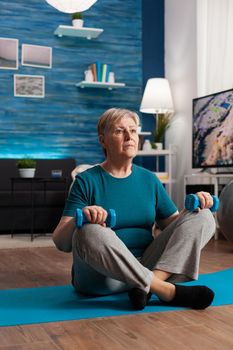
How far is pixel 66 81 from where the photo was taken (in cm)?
630

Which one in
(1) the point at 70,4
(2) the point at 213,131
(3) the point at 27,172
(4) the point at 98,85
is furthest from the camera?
(4) the point at 98,85

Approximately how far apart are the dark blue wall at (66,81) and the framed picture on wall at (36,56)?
51 mm

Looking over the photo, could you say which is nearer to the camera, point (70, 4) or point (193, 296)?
point (193, 296)

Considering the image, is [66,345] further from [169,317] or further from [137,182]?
[137,182]

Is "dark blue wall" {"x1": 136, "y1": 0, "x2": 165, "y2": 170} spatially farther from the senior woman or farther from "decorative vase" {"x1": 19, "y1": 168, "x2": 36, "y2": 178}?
the senior woman

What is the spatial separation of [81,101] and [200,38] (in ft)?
5.07

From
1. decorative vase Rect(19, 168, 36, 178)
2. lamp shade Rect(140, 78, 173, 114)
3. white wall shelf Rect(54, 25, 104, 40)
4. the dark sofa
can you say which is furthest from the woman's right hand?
white wall shelf Rect(54, 25, 104, 40)

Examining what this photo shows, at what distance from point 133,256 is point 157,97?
14.0 feet

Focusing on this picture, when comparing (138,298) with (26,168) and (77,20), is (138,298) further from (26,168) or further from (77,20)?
(77,20)

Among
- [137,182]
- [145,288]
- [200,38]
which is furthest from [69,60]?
[145,288]

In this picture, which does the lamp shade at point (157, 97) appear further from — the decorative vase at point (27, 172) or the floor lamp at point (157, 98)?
the decorative vase at point (27, 172)

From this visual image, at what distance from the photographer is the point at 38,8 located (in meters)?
6.20

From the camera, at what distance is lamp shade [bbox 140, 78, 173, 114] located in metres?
5.97

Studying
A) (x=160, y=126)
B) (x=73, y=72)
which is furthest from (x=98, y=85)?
(x=160, y=126)
